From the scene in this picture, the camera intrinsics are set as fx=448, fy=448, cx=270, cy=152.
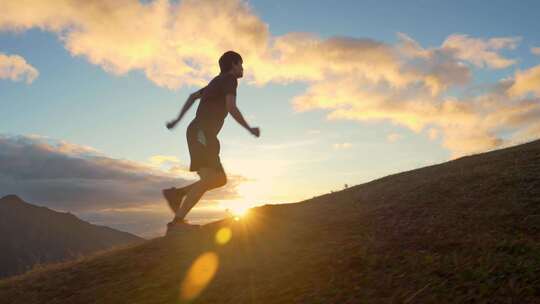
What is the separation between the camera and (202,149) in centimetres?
651

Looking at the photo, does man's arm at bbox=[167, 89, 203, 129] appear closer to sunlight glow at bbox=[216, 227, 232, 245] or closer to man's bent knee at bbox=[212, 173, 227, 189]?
man's bent knee at bbox=[212, 173, 227, 189]

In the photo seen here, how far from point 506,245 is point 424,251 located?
0.75 meters

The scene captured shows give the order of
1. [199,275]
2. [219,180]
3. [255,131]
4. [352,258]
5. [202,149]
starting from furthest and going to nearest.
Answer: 1. [219,180]
2. [202,149]
3. [255,131]
4. [199,275]
5. [352,258]

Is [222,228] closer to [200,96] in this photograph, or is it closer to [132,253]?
[132,253]

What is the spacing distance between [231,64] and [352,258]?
3.62m

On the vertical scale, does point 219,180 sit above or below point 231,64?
below

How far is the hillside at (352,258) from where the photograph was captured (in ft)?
11.8

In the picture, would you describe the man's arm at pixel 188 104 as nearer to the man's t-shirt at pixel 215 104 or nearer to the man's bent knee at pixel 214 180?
the man's t-shirt at pixel 215 104

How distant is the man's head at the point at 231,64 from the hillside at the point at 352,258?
230 cm

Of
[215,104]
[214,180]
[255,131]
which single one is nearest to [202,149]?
[214,180]

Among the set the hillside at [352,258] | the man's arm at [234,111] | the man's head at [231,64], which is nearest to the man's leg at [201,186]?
the hillside at [352,258]

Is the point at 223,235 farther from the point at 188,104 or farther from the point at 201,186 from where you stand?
the point at 188,104

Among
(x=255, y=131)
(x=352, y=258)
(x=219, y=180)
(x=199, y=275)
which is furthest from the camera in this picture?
(x=219, y=180)

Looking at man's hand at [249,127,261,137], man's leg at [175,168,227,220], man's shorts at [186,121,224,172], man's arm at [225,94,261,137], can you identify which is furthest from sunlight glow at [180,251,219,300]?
man's arm at [225,94,261,137]
